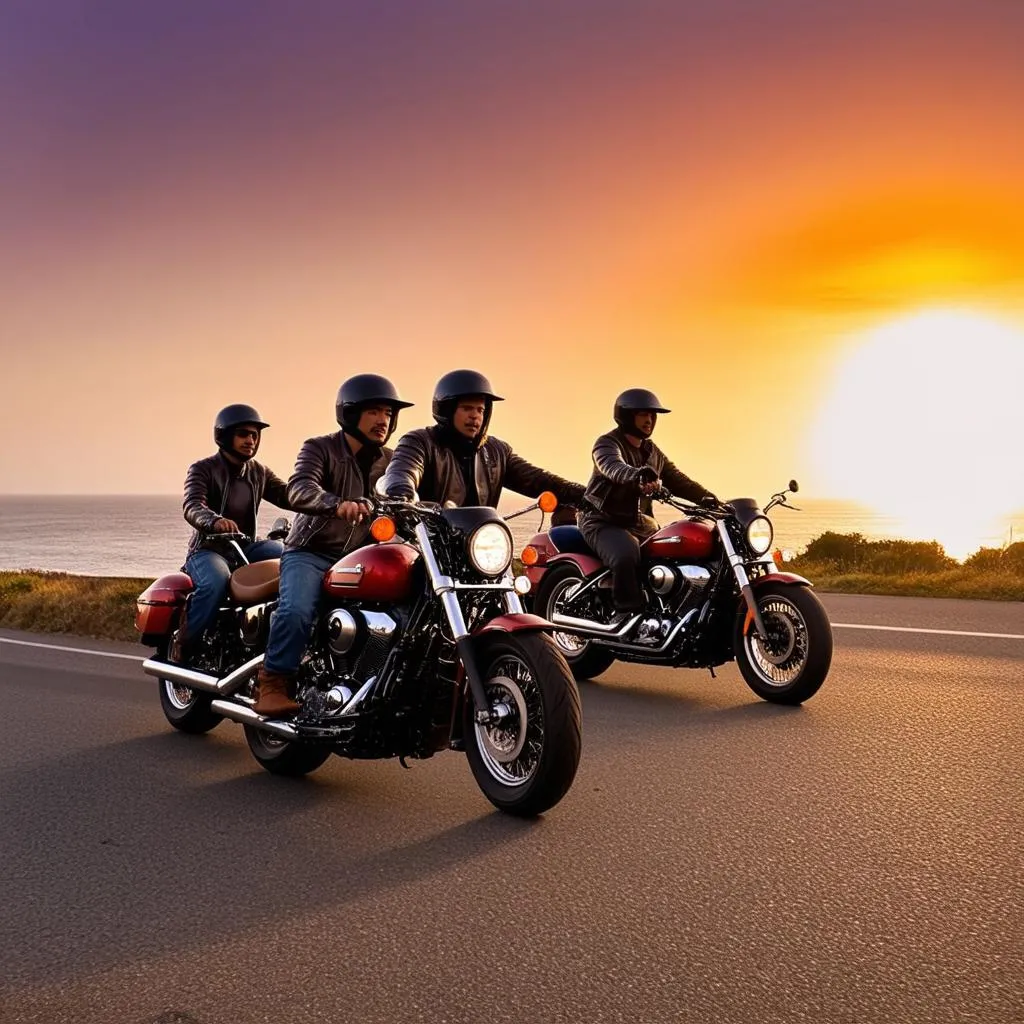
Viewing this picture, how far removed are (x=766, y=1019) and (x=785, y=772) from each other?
300 centimetres

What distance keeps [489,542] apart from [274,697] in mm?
1546

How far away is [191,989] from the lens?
3480mm

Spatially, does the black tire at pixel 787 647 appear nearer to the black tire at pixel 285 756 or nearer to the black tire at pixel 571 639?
the black tire at pixel 571 639

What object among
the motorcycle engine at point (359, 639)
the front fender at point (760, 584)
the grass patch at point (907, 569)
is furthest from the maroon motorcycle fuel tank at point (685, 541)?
the grass patch at point (907, 569)

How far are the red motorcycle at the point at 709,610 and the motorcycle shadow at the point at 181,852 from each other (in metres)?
3.07

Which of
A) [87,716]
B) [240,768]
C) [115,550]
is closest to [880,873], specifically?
[240,768]

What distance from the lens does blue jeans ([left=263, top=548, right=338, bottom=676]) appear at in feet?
19.6

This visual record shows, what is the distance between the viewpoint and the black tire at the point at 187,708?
7416 millimetres

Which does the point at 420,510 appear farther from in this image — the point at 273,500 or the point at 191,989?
the point at 273,500

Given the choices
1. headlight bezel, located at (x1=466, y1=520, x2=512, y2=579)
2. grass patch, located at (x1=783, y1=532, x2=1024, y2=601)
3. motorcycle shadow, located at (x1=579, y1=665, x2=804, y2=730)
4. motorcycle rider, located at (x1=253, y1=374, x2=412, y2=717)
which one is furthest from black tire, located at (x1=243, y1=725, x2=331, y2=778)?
grass patch, located at (x1=783, y1=532, x2=1024, y2=601)

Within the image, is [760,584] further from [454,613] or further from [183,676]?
[183,676]

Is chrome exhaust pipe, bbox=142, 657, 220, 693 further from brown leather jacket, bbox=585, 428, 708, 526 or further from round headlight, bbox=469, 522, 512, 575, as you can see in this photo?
brown leather jacket, bbox=585, 428, 708, 526

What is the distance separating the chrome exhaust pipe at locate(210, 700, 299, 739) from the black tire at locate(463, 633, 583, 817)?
38.4 inches

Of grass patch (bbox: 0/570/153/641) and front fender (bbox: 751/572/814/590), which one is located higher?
front fender (bbox: 751/572/814/590)
